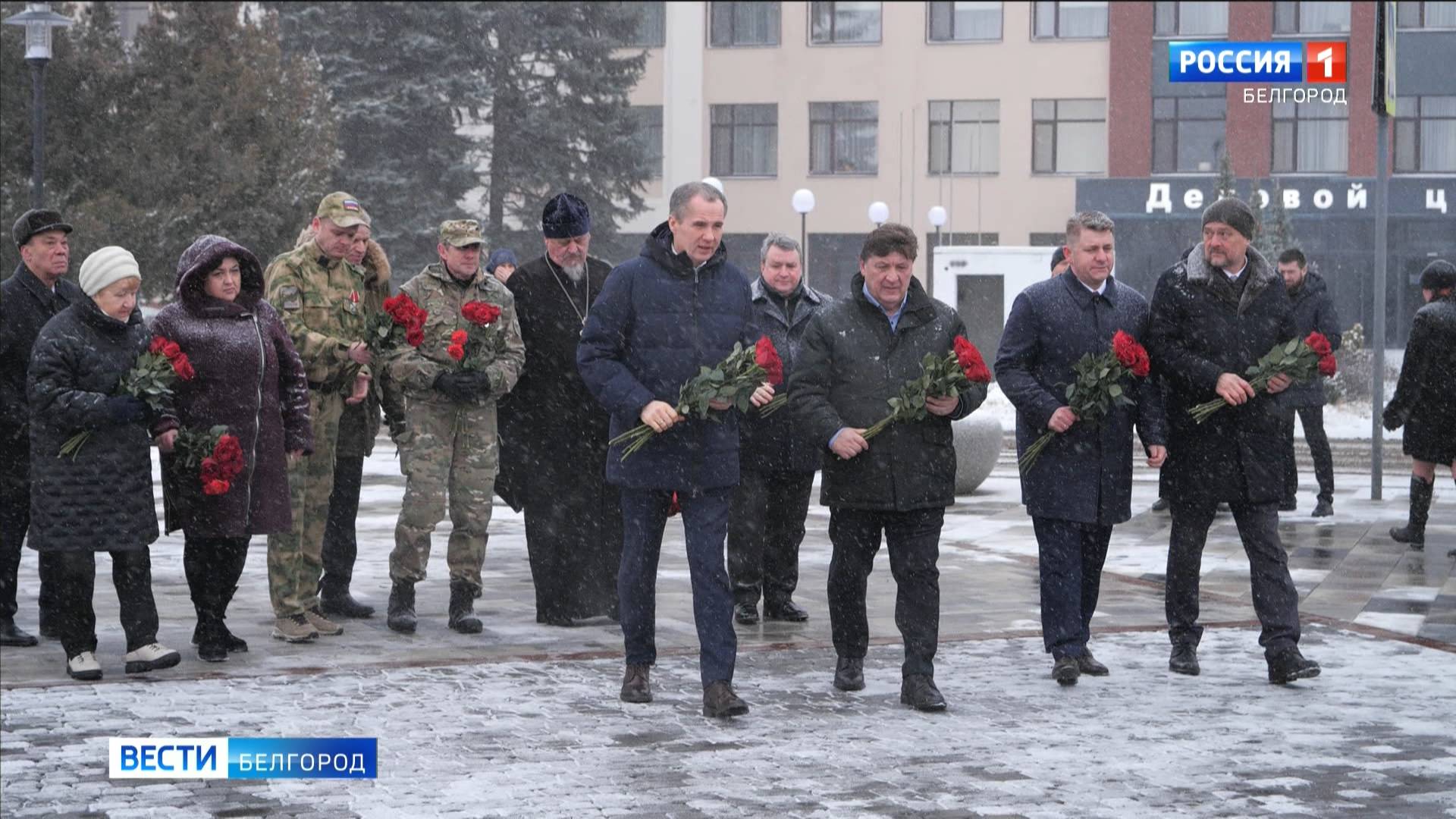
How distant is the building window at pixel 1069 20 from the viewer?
167ft

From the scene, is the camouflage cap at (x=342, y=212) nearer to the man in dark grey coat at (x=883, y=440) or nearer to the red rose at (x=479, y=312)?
the red rose at (x=479, y=312)

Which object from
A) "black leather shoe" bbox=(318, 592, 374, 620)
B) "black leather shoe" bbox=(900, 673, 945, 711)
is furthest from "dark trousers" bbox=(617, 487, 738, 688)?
"black leather shoe" bbox=(318, 592, 374, 620)

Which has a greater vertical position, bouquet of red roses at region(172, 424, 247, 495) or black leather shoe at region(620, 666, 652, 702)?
bouquet of red roses at region(172, 424, 247, 495)

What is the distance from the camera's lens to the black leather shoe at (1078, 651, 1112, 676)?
843 centimetres

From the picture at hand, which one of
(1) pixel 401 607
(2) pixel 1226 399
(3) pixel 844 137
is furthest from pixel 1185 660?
(3) pixel 844 137

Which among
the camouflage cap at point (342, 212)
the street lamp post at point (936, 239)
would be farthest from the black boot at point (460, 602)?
the street lamp post at point (936, 239)

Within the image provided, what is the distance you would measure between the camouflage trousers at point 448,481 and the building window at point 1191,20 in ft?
141

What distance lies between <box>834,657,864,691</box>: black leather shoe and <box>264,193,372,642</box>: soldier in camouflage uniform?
2.66 m

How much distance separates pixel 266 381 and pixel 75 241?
21529 mm

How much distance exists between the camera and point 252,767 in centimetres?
635

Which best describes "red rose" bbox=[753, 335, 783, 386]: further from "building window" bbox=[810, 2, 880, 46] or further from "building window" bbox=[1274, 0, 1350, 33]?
"building window" bbox=[810, 2, 880, 46]

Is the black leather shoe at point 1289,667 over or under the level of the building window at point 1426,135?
under

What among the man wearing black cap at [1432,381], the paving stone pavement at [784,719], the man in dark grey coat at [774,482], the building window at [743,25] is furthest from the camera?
the building window at [743,25]

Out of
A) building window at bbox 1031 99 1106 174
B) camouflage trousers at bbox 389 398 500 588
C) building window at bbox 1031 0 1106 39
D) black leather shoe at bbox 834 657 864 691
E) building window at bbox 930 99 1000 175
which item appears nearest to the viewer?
black leather shoe at bbox 834 657 864 691
